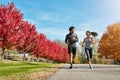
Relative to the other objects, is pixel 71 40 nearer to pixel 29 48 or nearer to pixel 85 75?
pixel 85 75

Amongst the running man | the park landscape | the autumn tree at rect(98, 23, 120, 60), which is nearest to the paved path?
the park landscape

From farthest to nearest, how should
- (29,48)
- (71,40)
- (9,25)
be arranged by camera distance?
(29,48) → (9,25) → (71,40)

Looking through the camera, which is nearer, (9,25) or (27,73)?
(27,73)

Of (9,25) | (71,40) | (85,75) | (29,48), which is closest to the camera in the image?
(85,75)

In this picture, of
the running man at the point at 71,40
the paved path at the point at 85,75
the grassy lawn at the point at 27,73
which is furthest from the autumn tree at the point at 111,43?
the paved path at the point at 85,75

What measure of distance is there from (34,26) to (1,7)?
51.2 feet

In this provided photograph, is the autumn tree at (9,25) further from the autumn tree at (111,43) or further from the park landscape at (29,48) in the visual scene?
the autumn tree at (111,43)

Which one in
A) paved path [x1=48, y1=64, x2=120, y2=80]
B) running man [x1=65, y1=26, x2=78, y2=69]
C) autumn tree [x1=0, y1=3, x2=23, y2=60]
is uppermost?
autumn tree [x1=0, y1=3, x2=23, y2=60]

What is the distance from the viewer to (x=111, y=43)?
71.4m

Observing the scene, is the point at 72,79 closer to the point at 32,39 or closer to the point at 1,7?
the point at 1,7

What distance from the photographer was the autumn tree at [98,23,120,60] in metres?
69.4

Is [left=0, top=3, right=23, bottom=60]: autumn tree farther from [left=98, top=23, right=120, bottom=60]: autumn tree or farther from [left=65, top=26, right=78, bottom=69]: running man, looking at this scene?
[left=98, top=23, right=120, bottom=60]: autumn tree

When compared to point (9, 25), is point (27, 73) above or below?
below

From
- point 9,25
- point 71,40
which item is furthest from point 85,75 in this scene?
point 9,25
